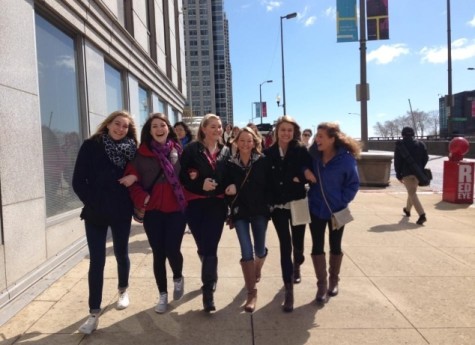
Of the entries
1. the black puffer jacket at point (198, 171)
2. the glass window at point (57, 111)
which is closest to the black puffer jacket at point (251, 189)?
the black puffer jacket at point (198, 171)

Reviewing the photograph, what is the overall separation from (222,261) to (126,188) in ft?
7.58

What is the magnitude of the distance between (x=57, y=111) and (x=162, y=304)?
3.52 metres

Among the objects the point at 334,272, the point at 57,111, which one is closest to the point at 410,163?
the point at 334,272

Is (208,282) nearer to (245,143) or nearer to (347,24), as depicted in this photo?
(245,143)

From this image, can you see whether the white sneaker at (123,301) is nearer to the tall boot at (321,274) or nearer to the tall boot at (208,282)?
the tall boot at (208,282)

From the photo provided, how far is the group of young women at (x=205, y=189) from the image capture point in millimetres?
3699

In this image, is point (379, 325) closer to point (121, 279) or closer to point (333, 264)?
point (333, 264)

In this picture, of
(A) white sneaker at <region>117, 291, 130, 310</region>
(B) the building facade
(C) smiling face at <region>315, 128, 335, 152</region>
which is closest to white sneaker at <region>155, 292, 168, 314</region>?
(A) white sneaker at <region>117, 291, 130, 310</region>

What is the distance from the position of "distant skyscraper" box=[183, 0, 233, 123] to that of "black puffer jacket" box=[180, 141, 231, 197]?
411ft

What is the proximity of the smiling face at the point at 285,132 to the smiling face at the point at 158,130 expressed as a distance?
106cm

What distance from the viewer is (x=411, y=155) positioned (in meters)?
7.99

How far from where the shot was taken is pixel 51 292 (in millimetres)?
4535

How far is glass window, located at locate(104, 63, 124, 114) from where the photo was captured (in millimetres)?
8664

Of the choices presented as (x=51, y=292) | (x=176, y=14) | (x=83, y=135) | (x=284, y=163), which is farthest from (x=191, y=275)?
(x=176, y=14)
